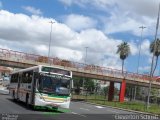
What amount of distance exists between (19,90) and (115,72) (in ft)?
129

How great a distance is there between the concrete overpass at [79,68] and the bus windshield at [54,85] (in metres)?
30.8

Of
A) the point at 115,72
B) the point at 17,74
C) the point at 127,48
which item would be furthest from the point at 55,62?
the point at 127,48

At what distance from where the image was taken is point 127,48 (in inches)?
4606

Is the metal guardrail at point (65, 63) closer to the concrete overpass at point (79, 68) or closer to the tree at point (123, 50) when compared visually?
the concrete overpass at point (79, 68)

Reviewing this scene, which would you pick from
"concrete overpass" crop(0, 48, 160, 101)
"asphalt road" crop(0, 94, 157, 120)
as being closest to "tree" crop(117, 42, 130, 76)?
"concrete overpass" crop(0, 48, 160, 101)

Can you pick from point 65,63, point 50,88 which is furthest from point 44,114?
point 65,63

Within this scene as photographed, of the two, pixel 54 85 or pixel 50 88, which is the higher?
pixel 54 85

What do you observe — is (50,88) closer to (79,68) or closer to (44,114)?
(44,114)

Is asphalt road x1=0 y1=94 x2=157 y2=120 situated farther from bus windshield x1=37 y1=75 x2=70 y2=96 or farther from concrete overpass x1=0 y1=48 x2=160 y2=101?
concrete overpass x1=0 y1=48 x2=160 y2=101

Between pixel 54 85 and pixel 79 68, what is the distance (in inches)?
1522

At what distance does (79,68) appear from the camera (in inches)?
2613

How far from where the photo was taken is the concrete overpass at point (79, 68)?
59.5 meters

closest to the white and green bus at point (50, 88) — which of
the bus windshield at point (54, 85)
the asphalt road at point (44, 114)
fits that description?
the bus windshield at point (54, 85)

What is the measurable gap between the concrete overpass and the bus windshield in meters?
30.8
